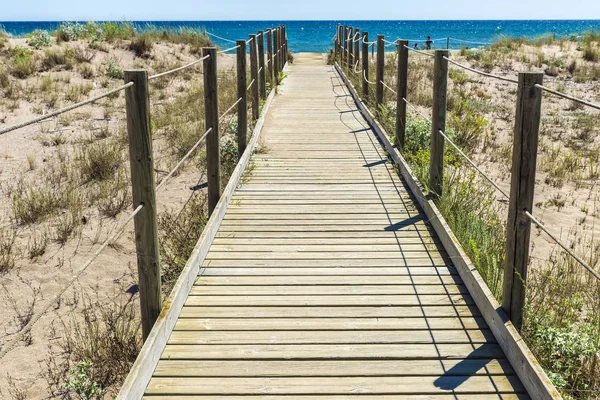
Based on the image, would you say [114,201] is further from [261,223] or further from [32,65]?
[32,65]

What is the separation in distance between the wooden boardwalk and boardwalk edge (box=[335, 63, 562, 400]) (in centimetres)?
6

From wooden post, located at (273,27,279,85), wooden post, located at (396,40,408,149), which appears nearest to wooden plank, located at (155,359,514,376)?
wooden post, located at (396,40,408,149)

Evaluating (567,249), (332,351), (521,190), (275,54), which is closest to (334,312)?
(332,351)

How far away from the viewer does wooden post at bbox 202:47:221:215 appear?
540 cm

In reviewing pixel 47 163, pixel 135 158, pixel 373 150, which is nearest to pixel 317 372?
pixel 135 158

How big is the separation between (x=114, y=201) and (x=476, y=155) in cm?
538

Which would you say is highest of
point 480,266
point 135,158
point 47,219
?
point 135,158

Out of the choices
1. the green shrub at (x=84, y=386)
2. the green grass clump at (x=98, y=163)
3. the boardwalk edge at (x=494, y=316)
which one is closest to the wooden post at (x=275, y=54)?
the green grass clump at (x=98, y=163)

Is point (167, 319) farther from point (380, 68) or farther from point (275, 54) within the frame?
point (275, 54)

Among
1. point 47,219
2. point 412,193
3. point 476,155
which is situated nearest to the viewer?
point 412,193

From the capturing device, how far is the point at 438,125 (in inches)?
226

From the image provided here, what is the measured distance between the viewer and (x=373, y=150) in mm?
8328

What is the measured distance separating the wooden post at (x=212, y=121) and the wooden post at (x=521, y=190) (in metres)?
2.78

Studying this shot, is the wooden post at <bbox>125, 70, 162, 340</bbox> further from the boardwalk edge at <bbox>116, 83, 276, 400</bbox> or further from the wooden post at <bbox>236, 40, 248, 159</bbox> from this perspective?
the wooden post at <bbox>236, 40, 248, 159</bbox>
